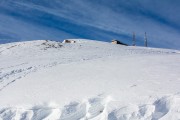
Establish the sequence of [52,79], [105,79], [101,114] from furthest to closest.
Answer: [52,79] < [105,79] < [101,114]

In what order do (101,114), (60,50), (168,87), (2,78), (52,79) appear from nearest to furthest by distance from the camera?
(101,114), (168,87), (52,79), (2,78), (60,50)

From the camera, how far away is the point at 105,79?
11.3 metres

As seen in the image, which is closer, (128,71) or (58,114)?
(58,114)

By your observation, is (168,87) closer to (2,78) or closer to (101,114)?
(101,114)

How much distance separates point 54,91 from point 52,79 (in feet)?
7.68

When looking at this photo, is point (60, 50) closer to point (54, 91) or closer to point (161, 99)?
point (54, 91)

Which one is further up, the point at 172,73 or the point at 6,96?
the point at 172,73

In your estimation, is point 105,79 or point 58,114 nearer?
point 58,114

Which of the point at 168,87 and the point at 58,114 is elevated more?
the point at 168,87

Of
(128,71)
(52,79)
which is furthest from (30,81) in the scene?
(128,71)

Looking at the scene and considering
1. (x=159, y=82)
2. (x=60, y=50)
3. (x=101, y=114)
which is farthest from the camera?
(x=60, y=50)

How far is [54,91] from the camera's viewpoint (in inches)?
398

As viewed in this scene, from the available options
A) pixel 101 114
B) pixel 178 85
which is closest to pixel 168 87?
pixel 178 85

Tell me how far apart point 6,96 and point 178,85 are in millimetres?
5324
